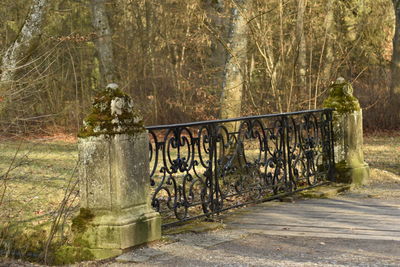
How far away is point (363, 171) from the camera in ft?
40.2

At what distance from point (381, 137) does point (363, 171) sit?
11.7 metres

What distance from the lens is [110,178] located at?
696 centimetres

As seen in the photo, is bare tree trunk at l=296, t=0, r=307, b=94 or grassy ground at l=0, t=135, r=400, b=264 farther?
bare tree trunk at l=296, t=0, r=307, b=94

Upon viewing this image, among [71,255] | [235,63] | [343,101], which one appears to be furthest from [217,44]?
[71,255]

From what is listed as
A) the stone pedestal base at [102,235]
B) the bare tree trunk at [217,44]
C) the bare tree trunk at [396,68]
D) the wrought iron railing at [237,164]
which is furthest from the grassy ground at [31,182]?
the bare tree trunk at [396,68]

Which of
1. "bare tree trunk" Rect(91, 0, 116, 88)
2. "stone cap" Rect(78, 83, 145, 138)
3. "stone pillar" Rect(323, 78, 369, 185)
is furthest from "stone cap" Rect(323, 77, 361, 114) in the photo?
"bare tree trunk" Rect(91, 0, 116, 88)

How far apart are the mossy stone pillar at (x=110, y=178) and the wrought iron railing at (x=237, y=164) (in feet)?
1.91

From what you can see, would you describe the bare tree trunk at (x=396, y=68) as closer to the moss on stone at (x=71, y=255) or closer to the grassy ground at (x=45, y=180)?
the grassy ground at (x=45, y=180)

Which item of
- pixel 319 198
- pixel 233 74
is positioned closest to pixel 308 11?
pixel 233 74

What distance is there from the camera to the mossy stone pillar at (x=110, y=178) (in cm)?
692

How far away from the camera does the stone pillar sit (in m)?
12.0

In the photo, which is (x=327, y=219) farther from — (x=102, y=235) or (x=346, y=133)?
(x=346, y=133)

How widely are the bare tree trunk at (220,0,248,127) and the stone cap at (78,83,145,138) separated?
22.3 feet

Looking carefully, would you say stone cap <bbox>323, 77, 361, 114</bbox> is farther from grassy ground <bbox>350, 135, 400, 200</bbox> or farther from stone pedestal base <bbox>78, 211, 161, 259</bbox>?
stone pedestal base <bbox>78, 211, 161, 259</bbox>
